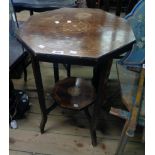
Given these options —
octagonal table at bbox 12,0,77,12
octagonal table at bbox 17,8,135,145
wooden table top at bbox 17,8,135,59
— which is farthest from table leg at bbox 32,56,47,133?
octagonal table at bbox 12,0,77,12

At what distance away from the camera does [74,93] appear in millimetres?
1475

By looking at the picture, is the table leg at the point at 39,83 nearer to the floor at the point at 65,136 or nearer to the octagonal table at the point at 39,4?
the floor at the point at 65,136

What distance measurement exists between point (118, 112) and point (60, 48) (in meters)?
0.41

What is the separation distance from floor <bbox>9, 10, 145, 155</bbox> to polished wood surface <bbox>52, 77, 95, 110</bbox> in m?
0.22

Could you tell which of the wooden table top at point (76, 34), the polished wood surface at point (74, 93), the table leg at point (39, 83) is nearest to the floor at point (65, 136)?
the table leg at point (39, 83)

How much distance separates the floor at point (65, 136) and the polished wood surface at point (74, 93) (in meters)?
0.22

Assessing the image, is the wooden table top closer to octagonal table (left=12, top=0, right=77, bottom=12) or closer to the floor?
octagonal table (left=12, top=0, right=77, bottom=12)

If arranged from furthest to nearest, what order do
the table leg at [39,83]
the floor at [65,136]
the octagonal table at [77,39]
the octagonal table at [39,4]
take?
the octagonal table at [39,4] < the floor at [65,136] < the table leg at [39,83] < the octagonal table at [77,39]

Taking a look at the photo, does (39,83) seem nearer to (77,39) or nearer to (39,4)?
(77,39)

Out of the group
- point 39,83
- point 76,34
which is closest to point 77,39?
point 76,34

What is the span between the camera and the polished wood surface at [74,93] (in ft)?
4.53

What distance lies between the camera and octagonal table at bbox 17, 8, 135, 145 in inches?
38.7
